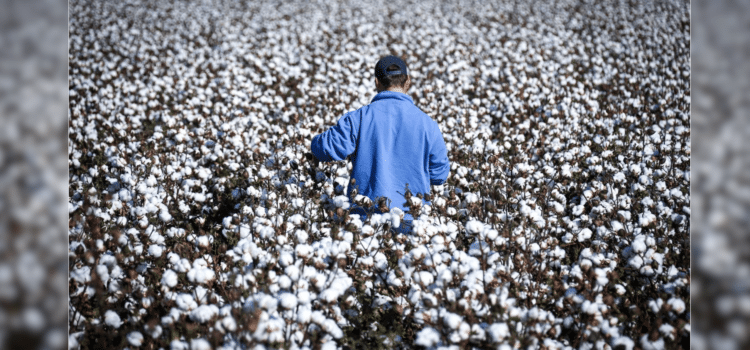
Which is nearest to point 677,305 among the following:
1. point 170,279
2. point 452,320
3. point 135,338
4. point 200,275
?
point 452,320

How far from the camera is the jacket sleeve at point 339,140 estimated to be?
3205 mm

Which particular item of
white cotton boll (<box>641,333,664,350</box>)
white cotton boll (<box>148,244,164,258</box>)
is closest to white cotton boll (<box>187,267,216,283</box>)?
white cotton boll (<box>148,244,164,258</box>)

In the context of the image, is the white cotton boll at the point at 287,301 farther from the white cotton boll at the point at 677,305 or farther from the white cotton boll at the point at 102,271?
the white cotton boll at the point at 677,305

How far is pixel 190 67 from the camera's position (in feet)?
27.0

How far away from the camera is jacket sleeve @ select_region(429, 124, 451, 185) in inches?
132

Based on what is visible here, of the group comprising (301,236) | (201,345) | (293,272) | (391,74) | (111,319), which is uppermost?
(391,74)

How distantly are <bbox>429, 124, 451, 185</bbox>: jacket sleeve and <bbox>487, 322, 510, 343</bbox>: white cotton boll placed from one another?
1.58m

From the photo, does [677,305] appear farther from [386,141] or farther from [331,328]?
[386,141]

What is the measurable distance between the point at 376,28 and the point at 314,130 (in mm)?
6583

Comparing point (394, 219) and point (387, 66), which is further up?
point (387, 66)

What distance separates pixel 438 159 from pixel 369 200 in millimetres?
792

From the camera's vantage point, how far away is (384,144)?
3227 millimetres

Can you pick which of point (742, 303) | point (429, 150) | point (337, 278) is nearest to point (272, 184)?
point (429, 150)

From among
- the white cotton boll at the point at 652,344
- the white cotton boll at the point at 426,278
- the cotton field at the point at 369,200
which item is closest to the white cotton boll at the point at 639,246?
the cotton field at the point at 369,200
